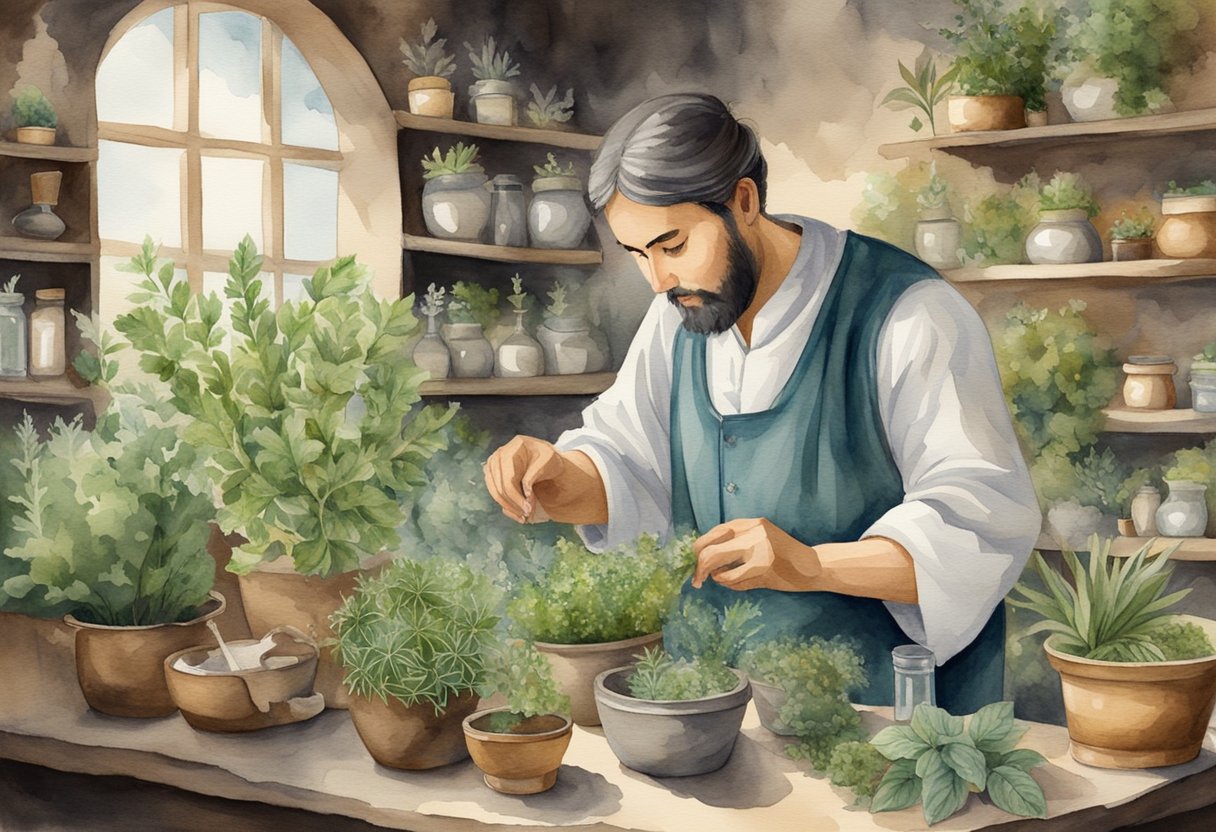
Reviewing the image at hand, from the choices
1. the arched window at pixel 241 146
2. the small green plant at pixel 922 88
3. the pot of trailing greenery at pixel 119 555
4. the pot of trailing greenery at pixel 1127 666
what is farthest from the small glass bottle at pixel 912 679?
the arched window at pixel 241 146

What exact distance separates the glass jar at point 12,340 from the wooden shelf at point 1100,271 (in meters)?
2.02

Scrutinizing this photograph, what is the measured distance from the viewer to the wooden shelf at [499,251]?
10.5ft

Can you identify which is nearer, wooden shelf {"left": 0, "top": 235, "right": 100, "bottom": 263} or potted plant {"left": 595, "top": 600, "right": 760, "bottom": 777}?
potted plant {"left": 595, "top": 600, "right": 760, "bottom": 777}

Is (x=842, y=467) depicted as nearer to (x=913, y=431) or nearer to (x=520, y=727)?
(x=913, y=431)

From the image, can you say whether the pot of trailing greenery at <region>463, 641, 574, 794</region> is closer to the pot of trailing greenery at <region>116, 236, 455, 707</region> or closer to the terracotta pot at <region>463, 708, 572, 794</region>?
the terracotta pot at <region>463, 708, 572, 794</region>

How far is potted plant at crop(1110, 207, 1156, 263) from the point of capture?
275 cm

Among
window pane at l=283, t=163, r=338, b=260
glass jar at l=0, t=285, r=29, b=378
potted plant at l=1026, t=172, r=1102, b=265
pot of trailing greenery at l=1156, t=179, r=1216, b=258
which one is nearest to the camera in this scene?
glass jar at l=0, t=285, r=29, b=378

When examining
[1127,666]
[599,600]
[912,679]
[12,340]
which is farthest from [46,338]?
[1127,666]

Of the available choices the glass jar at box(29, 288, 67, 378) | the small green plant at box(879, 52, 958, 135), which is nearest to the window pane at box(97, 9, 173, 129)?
the glass jar at box(29, 288, 67, 378)

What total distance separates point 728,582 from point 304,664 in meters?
0.54

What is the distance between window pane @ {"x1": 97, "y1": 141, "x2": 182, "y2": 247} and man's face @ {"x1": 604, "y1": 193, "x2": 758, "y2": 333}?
4.80 ft

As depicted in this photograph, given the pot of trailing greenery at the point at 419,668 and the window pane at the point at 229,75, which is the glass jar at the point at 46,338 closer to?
the window pane at the point at 229,75

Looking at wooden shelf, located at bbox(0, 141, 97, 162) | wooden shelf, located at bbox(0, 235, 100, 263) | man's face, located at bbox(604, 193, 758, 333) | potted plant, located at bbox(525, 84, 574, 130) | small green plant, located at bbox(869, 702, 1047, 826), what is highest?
potted plant, located at bbox(525, 84, 574, 130)

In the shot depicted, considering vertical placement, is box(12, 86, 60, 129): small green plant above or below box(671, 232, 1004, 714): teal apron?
above
